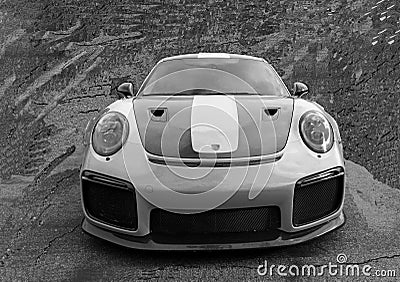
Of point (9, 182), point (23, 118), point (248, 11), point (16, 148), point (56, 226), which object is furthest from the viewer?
point (248, 11)

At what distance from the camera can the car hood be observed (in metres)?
2.65

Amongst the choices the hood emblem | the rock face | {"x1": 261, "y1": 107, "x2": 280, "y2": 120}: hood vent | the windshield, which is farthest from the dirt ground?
the windshield

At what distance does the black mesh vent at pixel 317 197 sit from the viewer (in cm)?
260

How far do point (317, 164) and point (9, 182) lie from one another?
109 inches

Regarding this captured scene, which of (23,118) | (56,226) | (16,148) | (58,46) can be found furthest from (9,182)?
(58,46)

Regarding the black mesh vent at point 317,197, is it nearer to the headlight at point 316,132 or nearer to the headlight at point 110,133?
the headlight at point 316,132

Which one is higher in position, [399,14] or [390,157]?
[399,14]

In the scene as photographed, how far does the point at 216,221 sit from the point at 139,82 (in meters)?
4.67

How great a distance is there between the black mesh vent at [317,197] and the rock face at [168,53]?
1.85 m

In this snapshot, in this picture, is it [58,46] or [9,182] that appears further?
[58,46]

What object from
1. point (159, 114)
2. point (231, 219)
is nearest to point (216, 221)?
point (231, 219)

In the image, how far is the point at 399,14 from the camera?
773cm

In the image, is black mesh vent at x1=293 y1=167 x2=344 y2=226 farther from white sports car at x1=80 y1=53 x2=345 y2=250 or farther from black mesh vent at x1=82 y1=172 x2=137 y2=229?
black mesh vent at x1=82 y1=172 x2=137 y2=229

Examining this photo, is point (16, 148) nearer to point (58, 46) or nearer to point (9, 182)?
point (9, 182)
